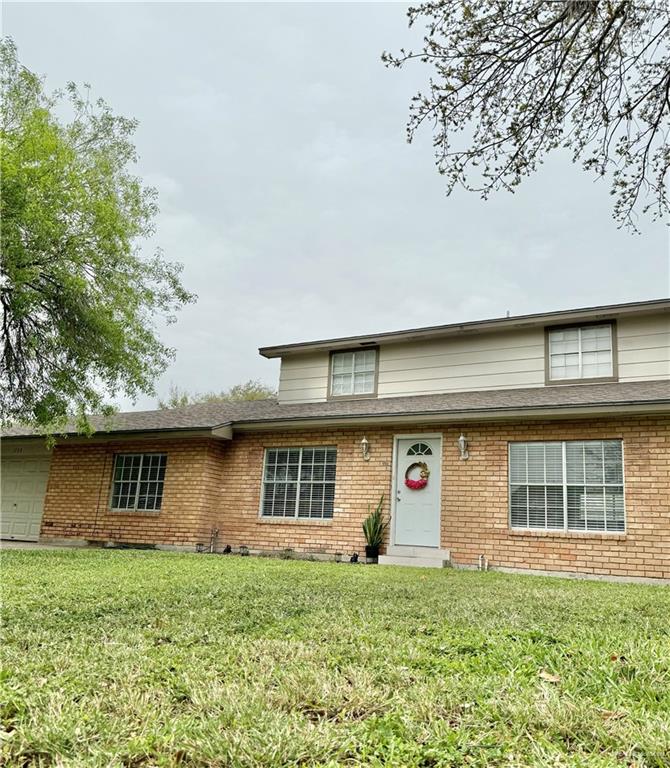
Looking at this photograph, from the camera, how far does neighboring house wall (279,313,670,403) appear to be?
1030 cm

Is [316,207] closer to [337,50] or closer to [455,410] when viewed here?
[455,410]

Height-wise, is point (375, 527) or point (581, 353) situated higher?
point (581, 353)

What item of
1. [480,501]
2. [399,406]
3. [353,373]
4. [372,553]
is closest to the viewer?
[480,501]

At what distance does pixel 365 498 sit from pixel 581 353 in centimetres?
513

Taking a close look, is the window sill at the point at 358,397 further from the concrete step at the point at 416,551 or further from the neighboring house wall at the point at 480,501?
the concrete step at the point at 416,551

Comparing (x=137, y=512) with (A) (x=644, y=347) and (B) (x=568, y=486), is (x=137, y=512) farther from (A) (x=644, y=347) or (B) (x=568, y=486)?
(A) (x=644, y=347)

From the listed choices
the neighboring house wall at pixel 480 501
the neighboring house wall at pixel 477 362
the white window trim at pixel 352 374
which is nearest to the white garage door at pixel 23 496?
the neighboring house wall at pixel 480 501

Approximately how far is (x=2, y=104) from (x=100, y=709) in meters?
11.3

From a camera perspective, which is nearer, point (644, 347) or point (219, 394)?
point (644, 347)

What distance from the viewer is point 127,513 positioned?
12594mm

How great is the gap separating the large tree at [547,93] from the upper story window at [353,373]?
25.1 ft

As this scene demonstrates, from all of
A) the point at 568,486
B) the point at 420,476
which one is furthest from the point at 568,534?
the point at 420,476

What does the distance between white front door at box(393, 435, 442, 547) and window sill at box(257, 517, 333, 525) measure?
1502 millimetres

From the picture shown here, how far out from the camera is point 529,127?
17.2ft
